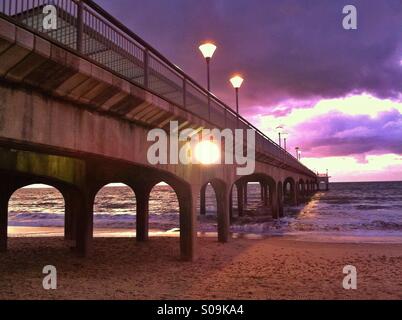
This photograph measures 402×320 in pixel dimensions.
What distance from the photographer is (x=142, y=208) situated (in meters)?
19.1

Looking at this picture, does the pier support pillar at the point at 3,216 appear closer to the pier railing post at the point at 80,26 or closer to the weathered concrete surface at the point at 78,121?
the weathered concrete surface at the point at 78,121

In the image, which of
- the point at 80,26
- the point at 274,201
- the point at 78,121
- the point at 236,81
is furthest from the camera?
the point at 274,201

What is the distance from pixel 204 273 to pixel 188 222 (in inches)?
87.1

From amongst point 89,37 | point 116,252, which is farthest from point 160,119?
point 116,252

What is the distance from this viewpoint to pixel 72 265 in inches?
504

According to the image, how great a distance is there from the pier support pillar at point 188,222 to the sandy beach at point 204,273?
480 mm

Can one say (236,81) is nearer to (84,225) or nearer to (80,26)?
(84,225)

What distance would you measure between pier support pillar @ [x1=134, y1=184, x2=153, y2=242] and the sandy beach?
6.92ft

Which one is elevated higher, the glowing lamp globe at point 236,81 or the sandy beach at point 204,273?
the glowing lamp globe at point 236,81

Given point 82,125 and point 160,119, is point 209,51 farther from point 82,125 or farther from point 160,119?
point 82,125

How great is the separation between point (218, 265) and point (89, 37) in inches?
320

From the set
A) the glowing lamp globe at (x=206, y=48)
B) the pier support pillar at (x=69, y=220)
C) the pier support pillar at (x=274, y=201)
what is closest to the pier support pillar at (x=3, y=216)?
the pier support pillar at (x=69, y=220)

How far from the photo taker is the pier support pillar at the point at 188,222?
42.5 ft

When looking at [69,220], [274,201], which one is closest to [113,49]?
[69,220]
